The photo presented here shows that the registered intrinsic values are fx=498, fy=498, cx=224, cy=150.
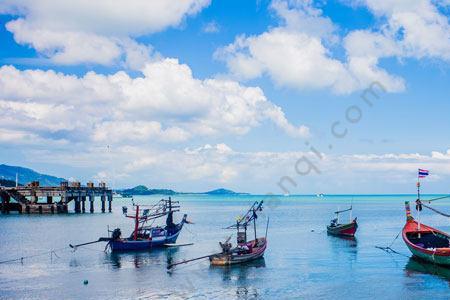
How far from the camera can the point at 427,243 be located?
46.5m

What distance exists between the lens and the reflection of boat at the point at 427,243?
133 feet

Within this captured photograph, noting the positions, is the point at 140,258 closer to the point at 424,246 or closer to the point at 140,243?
the point at 140,243

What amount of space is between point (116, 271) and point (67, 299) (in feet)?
30.9

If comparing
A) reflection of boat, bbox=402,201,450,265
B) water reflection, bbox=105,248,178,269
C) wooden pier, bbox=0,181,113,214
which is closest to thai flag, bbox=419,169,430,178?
reflection of boat, bbox=402,201,450,265

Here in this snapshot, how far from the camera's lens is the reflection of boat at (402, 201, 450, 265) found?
133 feet

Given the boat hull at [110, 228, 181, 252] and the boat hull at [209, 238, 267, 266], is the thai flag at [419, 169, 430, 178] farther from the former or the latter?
the boat hull at [110, 228, 181, 252]

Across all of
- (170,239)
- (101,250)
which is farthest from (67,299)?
(170,239)

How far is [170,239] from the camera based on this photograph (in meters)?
56.5

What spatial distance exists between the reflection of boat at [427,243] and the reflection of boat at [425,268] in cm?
50

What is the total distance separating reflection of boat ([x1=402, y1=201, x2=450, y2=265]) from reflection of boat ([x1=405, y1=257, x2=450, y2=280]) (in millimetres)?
495

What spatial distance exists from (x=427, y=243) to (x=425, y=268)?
A: 5239mm

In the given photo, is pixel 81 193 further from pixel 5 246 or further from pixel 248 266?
pixel 248 266

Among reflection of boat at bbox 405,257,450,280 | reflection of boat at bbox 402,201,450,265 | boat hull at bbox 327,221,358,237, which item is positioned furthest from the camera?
boat hull at bbox 327,221,358,237

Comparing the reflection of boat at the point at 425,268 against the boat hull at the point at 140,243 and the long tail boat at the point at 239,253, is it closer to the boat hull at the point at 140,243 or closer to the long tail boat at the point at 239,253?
the long tail boat at the point at 239,253
